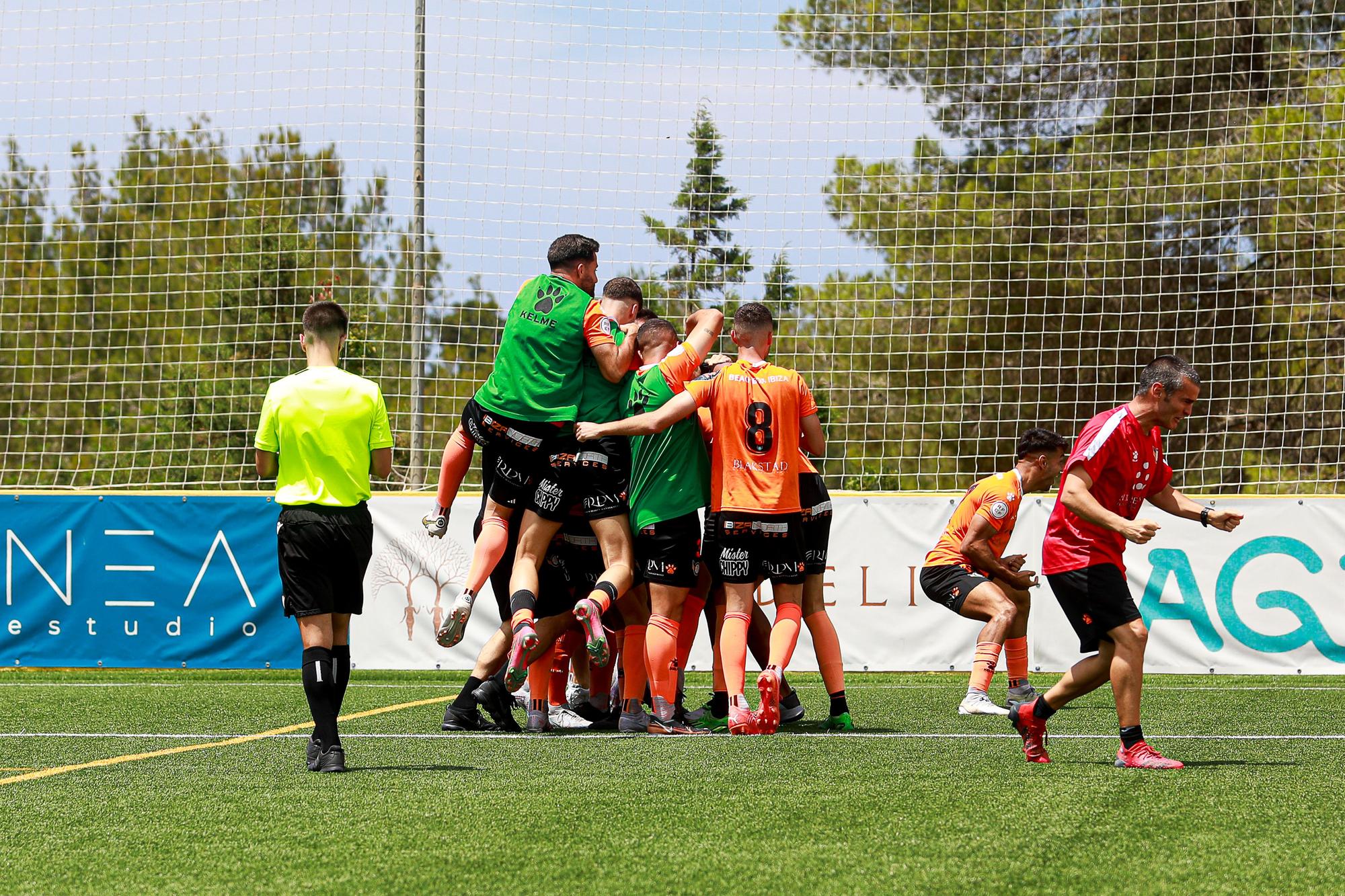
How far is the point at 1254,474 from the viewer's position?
15281 millimetres

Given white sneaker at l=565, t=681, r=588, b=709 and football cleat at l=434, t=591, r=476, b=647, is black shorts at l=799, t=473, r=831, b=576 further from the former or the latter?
football cleat at l=434, t=591, r=476, b=647

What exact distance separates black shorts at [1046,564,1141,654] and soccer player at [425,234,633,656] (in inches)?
91.2

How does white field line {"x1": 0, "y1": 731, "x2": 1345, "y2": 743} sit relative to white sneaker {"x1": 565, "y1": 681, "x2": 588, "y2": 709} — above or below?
above

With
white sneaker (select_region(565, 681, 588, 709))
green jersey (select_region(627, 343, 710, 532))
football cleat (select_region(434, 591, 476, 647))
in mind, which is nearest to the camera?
football cleat (select_region(434, 591, 476, 647))

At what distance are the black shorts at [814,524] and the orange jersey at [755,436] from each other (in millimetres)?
571

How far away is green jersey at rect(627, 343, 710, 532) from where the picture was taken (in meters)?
6.84

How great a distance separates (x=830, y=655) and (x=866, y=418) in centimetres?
991

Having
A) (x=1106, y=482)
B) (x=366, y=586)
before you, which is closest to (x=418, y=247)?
(x=366, y=586)

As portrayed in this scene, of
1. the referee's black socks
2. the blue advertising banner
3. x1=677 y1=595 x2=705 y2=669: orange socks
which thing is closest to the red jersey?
x1=677 y1=595 x2=705 y2=669: orange socks

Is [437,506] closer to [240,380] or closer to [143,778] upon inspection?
[143,778]

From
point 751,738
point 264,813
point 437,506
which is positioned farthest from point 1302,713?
point 264,813

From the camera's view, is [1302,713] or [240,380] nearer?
[1302,713]

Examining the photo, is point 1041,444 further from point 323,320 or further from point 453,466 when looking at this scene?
point 323,320

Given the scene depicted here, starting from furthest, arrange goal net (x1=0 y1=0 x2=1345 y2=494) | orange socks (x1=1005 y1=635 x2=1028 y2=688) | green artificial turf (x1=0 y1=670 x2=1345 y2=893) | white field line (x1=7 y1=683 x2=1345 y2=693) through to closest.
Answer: goal net (x1=0 y1=0 x2=1345 y2=494), white field line (x1=7 y1=683 x2=1345 y2=693), orange socks (x1=1005 y1=635 x2=1028 y2=688), green artificial turf (x1=0 y1=670 x2=1345 y2=893)
